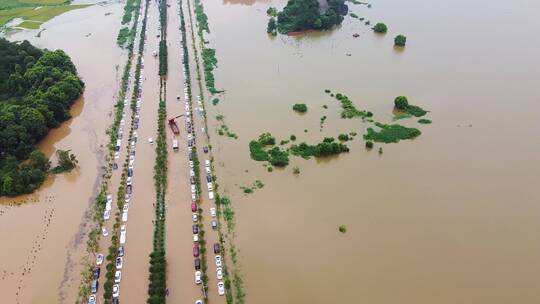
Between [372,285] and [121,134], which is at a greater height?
[121,134]

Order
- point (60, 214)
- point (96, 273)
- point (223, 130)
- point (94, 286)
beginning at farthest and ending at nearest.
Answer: point (223, 130)
point (60, 214)
point (96, 273)
point (94, 286)

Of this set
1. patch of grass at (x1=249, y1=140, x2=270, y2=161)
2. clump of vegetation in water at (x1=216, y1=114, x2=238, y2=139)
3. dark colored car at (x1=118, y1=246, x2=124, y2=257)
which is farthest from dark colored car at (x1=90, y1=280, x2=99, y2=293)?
clump of vegetation in water at (x1=216, y1=114, x2=238, y2=139)

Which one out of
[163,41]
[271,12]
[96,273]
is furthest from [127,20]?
[96,273]

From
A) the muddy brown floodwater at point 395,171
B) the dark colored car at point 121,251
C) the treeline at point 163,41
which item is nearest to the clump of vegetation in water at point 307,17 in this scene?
the muddy brown floodwater at point 395,171

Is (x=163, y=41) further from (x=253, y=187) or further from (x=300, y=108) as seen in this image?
(x=253, y=187)

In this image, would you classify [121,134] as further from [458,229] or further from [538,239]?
[538,239]

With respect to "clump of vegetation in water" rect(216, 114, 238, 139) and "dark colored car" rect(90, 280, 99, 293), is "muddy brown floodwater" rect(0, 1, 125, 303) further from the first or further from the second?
"clump of vegetation in water" rect(216, 114, 238, 139)

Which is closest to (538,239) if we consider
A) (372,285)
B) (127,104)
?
(372,285)
